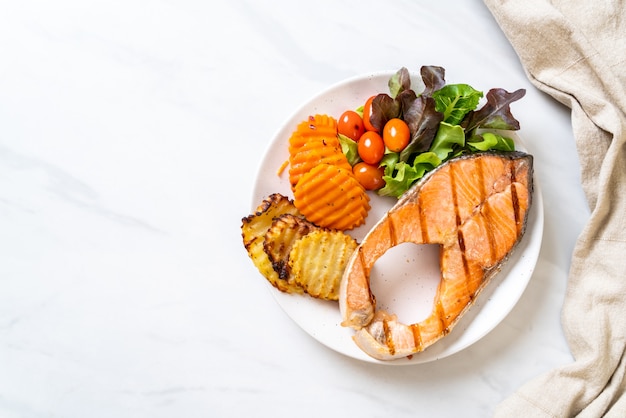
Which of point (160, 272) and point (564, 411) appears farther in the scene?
point (160, 272)

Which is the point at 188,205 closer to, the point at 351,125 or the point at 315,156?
the point at 315,156

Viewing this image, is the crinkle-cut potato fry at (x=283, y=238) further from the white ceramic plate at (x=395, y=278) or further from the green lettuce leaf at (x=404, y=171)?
the green lettuce leaf at (x=404, y=171)

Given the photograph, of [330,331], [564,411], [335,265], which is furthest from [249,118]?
[564,411]

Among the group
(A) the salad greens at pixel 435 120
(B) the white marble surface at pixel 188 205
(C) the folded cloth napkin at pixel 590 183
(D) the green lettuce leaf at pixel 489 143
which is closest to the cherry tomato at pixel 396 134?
(A) the salad greens at pixel 435 120

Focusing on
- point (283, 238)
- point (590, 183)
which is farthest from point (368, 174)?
point (590, 183)

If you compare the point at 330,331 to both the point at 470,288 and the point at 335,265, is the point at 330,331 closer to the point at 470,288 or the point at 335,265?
the point at 335,265
